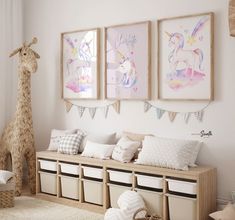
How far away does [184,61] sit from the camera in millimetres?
3797

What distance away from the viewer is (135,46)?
4.09 meters

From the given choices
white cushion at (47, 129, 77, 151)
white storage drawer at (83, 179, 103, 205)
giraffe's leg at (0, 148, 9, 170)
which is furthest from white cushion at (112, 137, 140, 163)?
giraffe's leg at (0, 148, 9, 170)

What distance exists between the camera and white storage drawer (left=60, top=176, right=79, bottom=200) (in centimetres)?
410

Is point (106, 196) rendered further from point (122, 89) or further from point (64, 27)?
point (64, 27)

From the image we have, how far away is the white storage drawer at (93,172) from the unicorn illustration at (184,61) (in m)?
1.08

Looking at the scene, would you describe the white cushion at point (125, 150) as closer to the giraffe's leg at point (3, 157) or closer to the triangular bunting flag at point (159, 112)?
the triangular bunting flag at point (159, 112)

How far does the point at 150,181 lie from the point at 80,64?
5.48ft

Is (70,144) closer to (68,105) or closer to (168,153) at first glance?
(68,105)

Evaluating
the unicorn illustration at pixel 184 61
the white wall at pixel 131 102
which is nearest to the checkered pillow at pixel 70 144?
the white wall at pixel 131 102

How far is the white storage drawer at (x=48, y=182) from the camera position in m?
4.29

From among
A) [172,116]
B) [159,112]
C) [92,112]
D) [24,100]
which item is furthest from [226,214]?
[24,100]

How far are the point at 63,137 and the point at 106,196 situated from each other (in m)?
0.86

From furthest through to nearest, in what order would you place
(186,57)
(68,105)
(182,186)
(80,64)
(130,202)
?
(68,105) < (80,64) < (186,57) < (130,202) < (182,186)

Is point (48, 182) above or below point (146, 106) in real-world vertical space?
below
